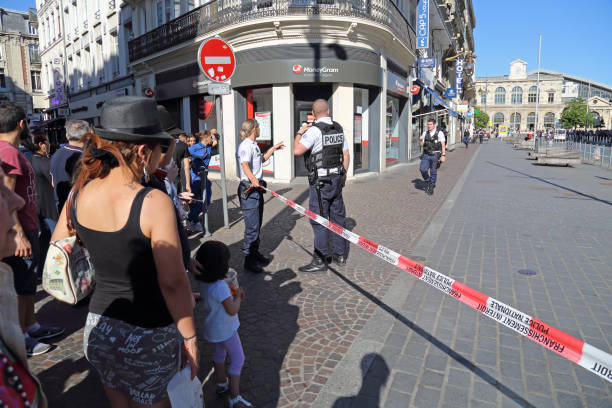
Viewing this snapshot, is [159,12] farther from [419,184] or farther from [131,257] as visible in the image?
[131,257]

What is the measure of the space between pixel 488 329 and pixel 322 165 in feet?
8.48

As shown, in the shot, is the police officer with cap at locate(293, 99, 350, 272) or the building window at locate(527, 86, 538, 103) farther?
the building window at locate(527, 86, 538, 103)

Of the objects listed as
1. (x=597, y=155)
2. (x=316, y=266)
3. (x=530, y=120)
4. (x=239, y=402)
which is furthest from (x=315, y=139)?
(x=530, y=120)

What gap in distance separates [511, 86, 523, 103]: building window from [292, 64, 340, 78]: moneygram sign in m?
124

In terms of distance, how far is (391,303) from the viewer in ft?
13.6

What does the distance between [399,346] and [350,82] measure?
37.9 ft

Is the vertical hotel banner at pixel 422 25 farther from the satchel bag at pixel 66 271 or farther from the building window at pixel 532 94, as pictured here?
the building window at pixel 532 94

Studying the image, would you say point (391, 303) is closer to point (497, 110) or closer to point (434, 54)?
point (434, 54)

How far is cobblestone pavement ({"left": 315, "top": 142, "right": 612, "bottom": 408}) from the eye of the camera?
107 inches

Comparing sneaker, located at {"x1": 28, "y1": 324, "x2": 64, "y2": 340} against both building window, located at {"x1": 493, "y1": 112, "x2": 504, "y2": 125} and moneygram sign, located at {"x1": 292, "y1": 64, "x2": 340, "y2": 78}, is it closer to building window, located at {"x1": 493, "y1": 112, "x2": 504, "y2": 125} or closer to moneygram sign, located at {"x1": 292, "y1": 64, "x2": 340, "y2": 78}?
moneygram sign, located at {"x1": 292, "y1": 64, "x2": 340, "y2": 78}

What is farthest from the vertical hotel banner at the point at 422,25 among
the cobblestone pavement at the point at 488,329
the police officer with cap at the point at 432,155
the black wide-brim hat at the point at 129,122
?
the black wide-brim hat at the point at 129,122

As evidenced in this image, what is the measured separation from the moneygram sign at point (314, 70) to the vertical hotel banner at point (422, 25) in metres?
10.5

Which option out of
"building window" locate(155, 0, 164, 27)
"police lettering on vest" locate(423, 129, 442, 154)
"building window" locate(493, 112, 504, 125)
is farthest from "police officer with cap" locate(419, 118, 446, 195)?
"building window" locate(493, 112, 504, 125)

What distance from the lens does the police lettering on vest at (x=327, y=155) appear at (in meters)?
5.11
